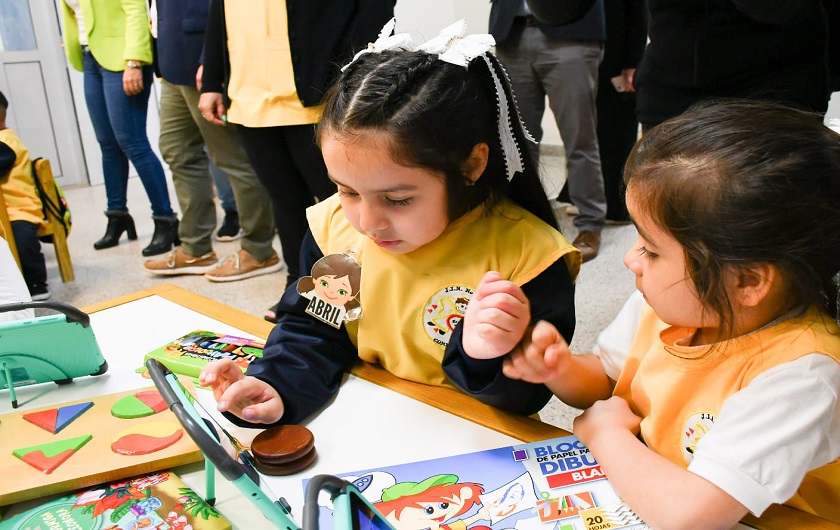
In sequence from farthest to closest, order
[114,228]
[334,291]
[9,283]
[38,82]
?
[38,82] < [114,228] < [9,283] < [334,291]

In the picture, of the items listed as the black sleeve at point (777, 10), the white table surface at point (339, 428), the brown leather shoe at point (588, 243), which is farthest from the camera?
the brown leather shoe at point (588, 243)

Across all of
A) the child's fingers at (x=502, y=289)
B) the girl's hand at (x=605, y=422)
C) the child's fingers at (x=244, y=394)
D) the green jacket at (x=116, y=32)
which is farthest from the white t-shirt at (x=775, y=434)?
the green jacket at (x=116, y=32)

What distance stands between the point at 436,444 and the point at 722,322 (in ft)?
0.99

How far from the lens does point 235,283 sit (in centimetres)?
264

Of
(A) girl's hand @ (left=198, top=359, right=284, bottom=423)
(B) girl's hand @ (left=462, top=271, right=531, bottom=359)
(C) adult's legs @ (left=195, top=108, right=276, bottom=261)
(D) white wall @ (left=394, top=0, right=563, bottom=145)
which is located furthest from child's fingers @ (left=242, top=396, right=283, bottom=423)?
(D) white wall @ (left=394, top=0, right=563, bottom=145)

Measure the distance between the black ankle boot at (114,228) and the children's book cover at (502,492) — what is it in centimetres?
288

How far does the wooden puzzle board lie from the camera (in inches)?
25.5

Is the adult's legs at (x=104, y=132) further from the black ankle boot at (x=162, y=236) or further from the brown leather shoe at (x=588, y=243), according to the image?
the brown leather shoe at (x=588, y=243)

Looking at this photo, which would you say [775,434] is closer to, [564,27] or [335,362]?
[335,362]

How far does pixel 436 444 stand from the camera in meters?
0.74

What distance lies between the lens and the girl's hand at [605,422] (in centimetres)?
69

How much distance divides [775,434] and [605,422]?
170mm

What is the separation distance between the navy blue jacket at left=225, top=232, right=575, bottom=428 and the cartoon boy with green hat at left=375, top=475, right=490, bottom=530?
144mm

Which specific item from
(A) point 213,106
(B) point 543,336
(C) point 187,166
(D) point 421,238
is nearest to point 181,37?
(A) point 213,106
